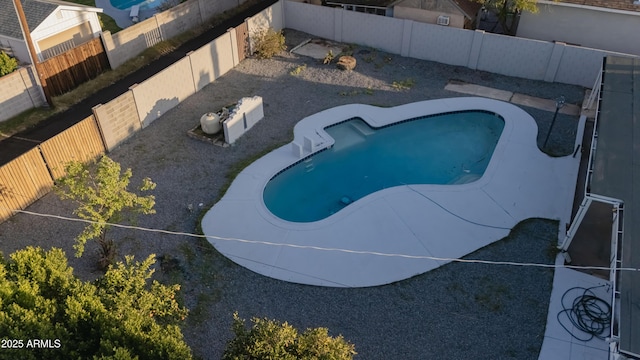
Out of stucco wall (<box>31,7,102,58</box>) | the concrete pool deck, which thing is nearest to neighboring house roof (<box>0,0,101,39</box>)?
stucco wall (<box>31,7,102,58</box>)

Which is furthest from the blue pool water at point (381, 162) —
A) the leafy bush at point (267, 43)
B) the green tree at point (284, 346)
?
the green tree at point (284, 346)

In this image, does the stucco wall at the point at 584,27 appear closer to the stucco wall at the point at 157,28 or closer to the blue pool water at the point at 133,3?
the stucco wall at the point at 157,28

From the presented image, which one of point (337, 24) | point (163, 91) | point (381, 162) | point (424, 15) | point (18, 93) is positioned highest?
point (424, 15)

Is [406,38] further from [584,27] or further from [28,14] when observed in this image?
[28,14]

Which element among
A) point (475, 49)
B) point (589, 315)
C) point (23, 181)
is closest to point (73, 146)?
point (23, 181)

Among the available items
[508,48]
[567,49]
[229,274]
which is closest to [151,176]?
[229,274]

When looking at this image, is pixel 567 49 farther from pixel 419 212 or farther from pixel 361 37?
pixel 419 212

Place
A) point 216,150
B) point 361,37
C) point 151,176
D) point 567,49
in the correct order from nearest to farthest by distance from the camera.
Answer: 1. point 151,176
2. point 216,150
3. point 567,49
4. point 361,37
